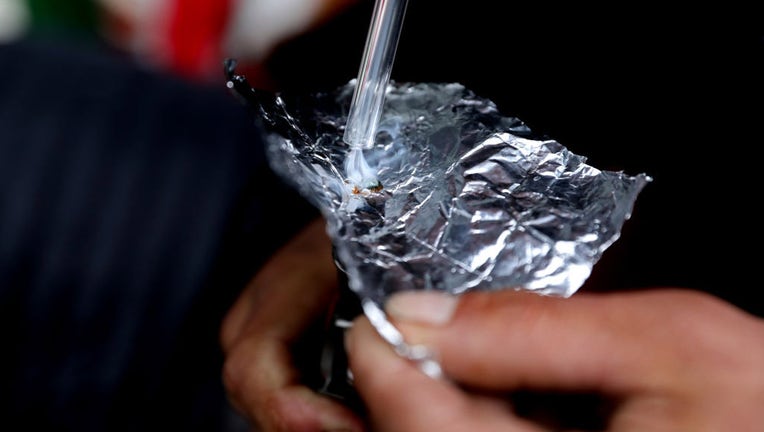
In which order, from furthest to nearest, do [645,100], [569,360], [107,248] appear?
[107,248], [645,100], [569,360]

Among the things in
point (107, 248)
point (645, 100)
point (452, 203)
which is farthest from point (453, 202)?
point (107, 248)

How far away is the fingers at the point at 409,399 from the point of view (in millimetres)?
326

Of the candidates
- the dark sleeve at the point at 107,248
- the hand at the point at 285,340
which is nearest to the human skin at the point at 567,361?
the hand at the point at 285,340

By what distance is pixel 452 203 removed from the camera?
37cm

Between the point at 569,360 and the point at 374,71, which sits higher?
the point at 374,71

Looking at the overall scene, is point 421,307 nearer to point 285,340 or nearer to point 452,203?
point 452,203

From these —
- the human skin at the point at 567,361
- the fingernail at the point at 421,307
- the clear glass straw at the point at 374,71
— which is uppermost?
the clear glass straw at the point at 374,71

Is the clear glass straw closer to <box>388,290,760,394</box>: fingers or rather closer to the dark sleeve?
<box>388,290,760,394</box>: fingers

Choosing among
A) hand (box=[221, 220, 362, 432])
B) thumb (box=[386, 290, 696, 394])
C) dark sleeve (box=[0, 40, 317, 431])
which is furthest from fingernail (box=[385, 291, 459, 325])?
dark sleeve (box=[0, 40, 317, 431])

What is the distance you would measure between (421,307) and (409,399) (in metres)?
0.04

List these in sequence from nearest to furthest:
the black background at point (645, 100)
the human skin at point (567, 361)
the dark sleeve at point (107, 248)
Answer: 1. the human skin at point (567, 361)
2. the black background at point (645, 100)
3. the dark sleeve at point (107, 248)

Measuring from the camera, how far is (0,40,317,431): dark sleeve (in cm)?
83

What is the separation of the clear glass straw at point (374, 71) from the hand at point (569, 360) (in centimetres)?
9

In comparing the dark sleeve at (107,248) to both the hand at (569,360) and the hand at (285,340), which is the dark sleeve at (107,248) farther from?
the hand at (569,360)
